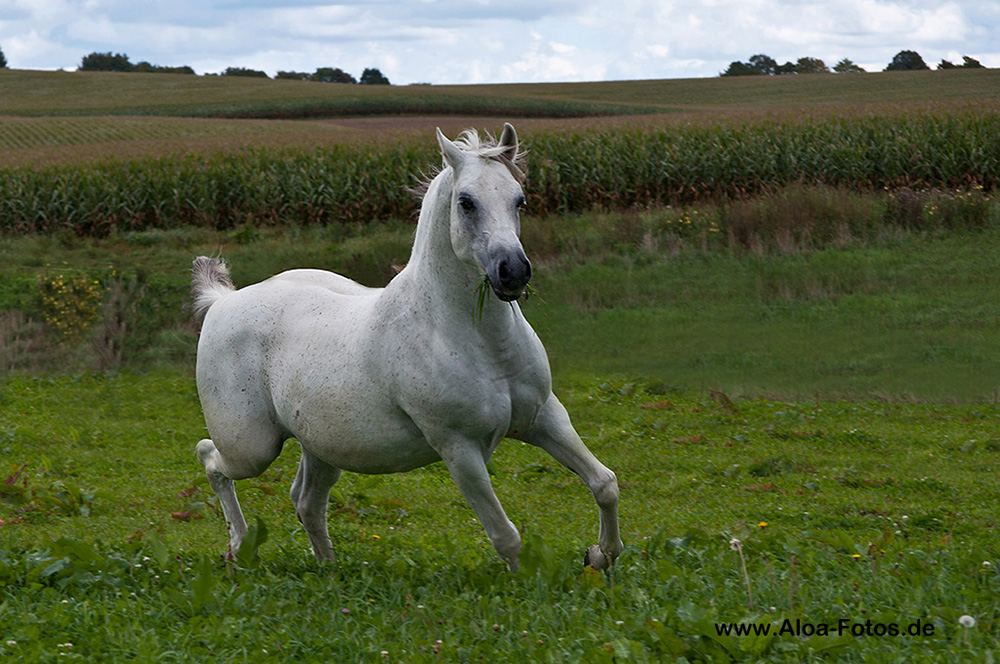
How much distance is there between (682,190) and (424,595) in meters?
19.5

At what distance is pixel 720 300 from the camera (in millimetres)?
16734

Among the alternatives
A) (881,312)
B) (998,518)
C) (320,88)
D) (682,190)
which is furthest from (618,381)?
(320,88)

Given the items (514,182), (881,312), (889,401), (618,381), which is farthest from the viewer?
(881,312)

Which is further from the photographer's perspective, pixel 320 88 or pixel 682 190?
pixel 320 88

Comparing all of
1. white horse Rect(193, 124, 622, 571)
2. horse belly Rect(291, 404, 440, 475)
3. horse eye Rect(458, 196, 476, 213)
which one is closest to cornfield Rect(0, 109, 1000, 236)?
white horse Rect(193, 124, 622, 571)

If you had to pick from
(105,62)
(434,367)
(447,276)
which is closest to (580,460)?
(434,367)

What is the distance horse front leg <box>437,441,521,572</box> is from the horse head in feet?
3.05

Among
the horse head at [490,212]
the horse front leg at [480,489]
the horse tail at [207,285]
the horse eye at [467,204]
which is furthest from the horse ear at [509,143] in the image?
the horse tail at [207,285]

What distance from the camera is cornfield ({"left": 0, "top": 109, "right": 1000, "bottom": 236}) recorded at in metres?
23.0

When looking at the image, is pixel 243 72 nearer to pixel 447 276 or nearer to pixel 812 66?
pixel 812 66

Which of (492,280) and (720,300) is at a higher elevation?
(492,280)

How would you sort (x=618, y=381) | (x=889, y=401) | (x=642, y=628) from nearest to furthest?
1. (x=642, y=628)
2. (x=889, y=401)
3. (x=618, y=381)

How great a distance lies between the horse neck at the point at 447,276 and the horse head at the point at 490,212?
0.11 meters

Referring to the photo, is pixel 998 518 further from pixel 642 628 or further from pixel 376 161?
pixel 376 161
